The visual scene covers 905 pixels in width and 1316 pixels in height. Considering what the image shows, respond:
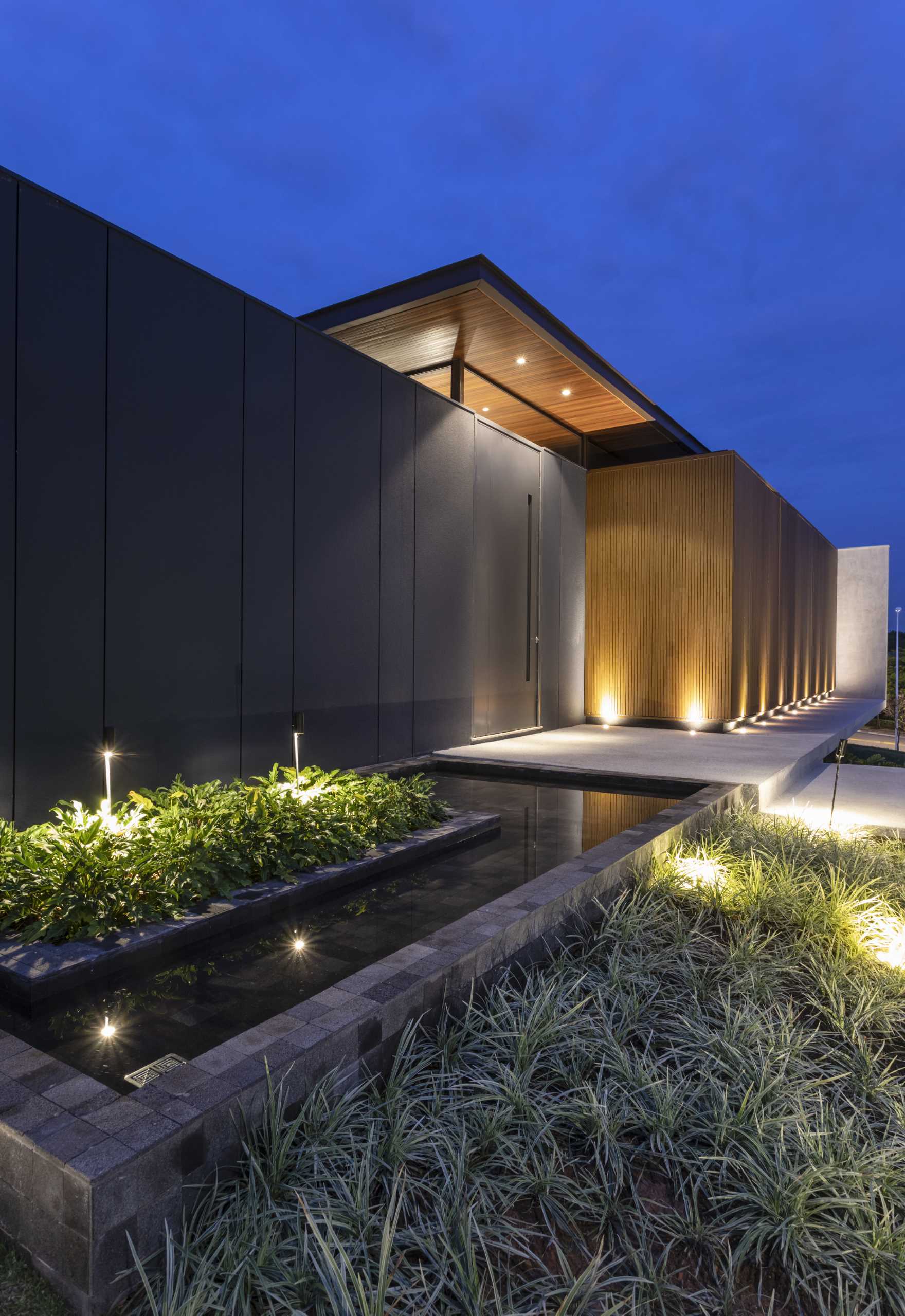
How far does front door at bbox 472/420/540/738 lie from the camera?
951 cm

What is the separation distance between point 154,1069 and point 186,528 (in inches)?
166

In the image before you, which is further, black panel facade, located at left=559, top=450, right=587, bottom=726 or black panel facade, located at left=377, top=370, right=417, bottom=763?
black panel facade, located at left=559, top=450, right=587, bottom=726

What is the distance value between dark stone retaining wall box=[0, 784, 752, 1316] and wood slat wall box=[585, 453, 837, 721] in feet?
32.6

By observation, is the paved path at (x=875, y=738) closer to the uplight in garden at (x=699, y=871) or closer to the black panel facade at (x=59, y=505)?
the uplight in garden at (x=699, y=871)

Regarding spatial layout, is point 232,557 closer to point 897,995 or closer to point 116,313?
point 116,313

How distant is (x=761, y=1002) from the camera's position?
302cm

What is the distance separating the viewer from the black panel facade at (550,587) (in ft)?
36.4

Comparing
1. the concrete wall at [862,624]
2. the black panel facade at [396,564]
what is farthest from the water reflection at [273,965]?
the concrete wall at [862,624]

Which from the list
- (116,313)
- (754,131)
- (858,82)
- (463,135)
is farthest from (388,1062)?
(463,135)

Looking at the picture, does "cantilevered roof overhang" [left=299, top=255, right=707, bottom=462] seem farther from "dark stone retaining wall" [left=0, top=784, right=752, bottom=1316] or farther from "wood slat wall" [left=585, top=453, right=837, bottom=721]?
"dark stone retaining wall" [left=0, top=784, right=752, bottom=1316]

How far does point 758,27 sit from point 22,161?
3531 inches

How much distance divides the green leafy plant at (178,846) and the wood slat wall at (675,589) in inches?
314

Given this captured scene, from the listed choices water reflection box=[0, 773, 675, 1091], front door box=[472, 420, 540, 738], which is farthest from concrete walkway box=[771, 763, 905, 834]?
front door box=[472, 420, 540, 738]

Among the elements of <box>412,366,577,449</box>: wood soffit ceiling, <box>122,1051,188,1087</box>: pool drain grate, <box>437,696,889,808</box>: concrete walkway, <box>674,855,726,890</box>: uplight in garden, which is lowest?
<box>674,855,726,890</box>: uplight in garden
